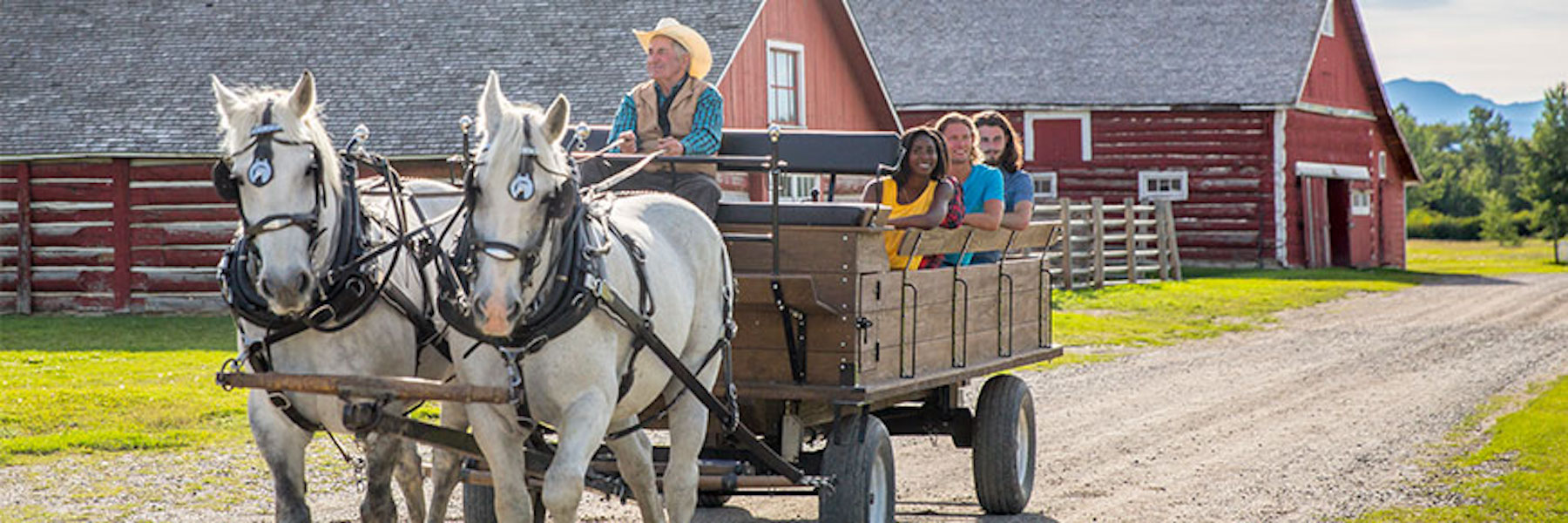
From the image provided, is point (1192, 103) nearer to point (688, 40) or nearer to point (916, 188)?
point (916, 188)

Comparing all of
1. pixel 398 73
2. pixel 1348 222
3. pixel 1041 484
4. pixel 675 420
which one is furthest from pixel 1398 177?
pixel 675 420

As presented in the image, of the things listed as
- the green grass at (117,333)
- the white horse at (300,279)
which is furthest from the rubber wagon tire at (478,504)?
the green grass at (117,333)

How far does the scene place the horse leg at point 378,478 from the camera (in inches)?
242

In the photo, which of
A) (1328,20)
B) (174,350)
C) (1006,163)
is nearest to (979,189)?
(1006,163)

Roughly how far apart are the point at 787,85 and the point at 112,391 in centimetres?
1180

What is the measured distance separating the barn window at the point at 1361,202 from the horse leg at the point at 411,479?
31345 mm

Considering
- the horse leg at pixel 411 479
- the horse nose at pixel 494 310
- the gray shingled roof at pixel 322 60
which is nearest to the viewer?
the horse nose at pixel 494 310

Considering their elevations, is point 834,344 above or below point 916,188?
below

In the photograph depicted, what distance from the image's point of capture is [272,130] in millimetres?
5512

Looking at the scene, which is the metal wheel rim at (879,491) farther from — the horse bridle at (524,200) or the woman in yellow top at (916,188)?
the horse bridle at (524,200)

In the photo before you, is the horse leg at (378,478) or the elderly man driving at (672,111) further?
the elderly man driving at (672,111)

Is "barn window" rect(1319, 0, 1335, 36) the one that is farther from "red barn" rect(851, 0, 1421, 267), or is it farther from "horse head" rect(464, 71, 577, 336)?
"horse head" rect(464, 71, 577, 336)

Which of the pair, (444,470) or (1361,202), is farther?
(1361,202)

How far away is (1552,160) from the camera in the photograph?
41.3 metres
